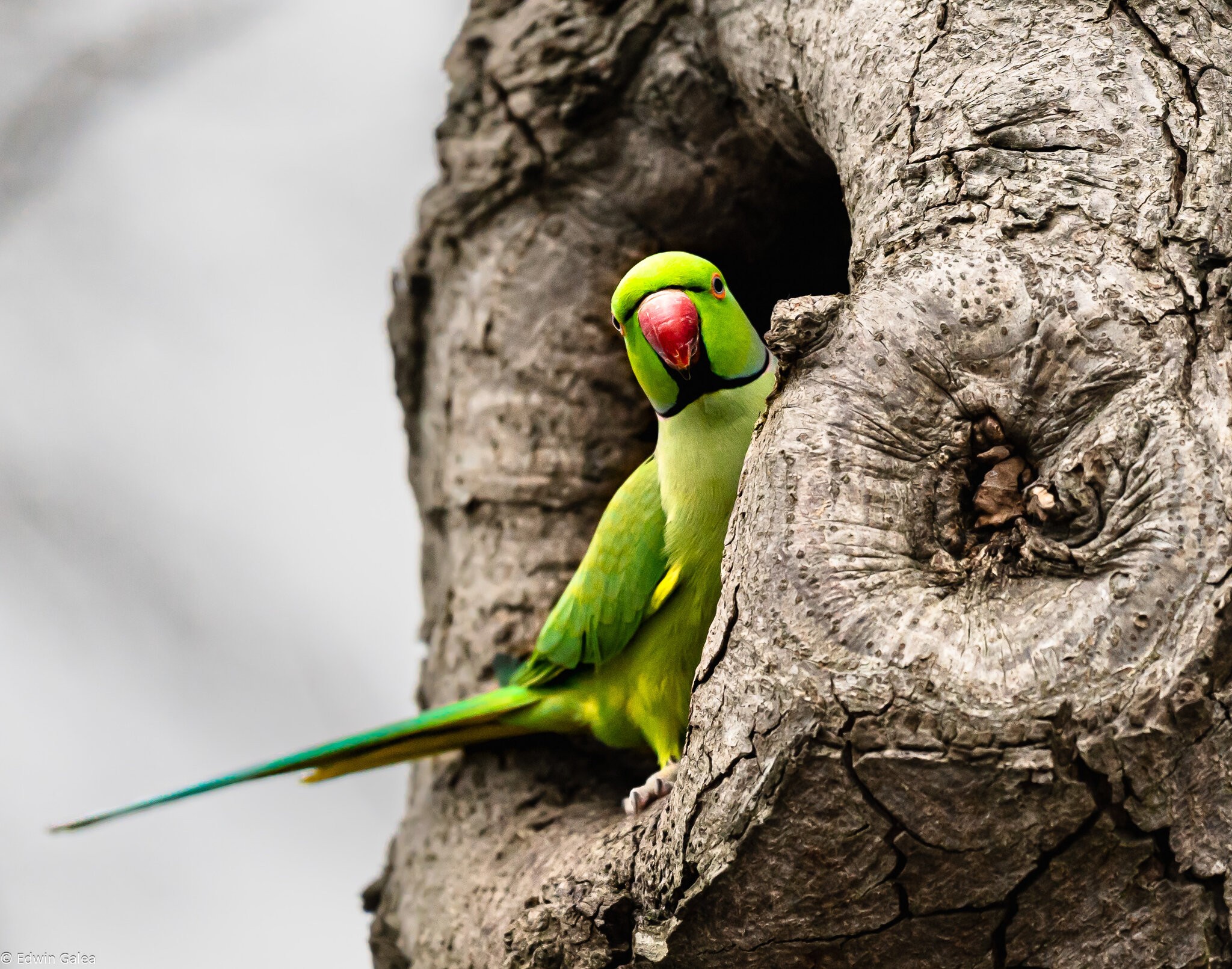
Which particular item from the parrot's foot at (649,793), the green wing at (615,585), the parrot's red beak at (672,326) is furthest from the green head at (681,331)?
the parrot's foot at (649,793)

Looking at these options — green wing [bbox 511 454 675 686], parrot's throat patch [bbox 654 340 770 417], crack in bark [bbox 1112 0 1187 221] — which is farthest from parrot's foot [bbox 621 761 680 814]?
crack in bark [bbox 1112 0 1187 221]

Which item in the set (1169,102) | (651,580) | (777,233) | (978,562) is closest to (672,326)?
(651,580)

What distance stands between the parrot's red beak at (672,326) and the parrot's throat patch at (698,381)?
39 mm

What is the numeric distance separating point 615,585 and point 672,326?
24.2 inches

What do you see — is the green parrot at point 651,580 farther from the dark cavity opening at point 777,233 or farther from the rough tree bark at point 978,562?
the dark cavity opening at point 777,233

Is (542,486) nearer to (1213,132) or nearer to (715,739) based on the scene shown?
(715,739)

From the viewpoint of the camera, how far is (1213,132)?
186 centimetres

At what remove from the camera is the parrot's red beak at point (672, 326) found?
2.18 m

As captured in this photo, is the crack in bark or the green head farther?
the green head

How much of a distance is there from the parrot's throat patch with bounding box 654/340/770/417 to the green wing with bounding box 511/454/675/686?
0.24 m

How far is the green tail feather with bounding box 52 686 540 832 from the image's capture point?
2584 millimetres

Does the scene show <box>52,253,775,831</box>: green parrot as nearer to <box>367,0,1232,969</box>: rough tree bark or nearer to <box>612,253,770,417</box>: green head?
<box>612,253,770,417</box>: green head

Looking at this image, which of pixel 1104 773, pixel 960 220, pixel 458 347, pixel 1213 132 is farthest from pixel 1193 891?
pixel 458 347

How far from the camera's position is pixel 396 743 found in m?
2.67
